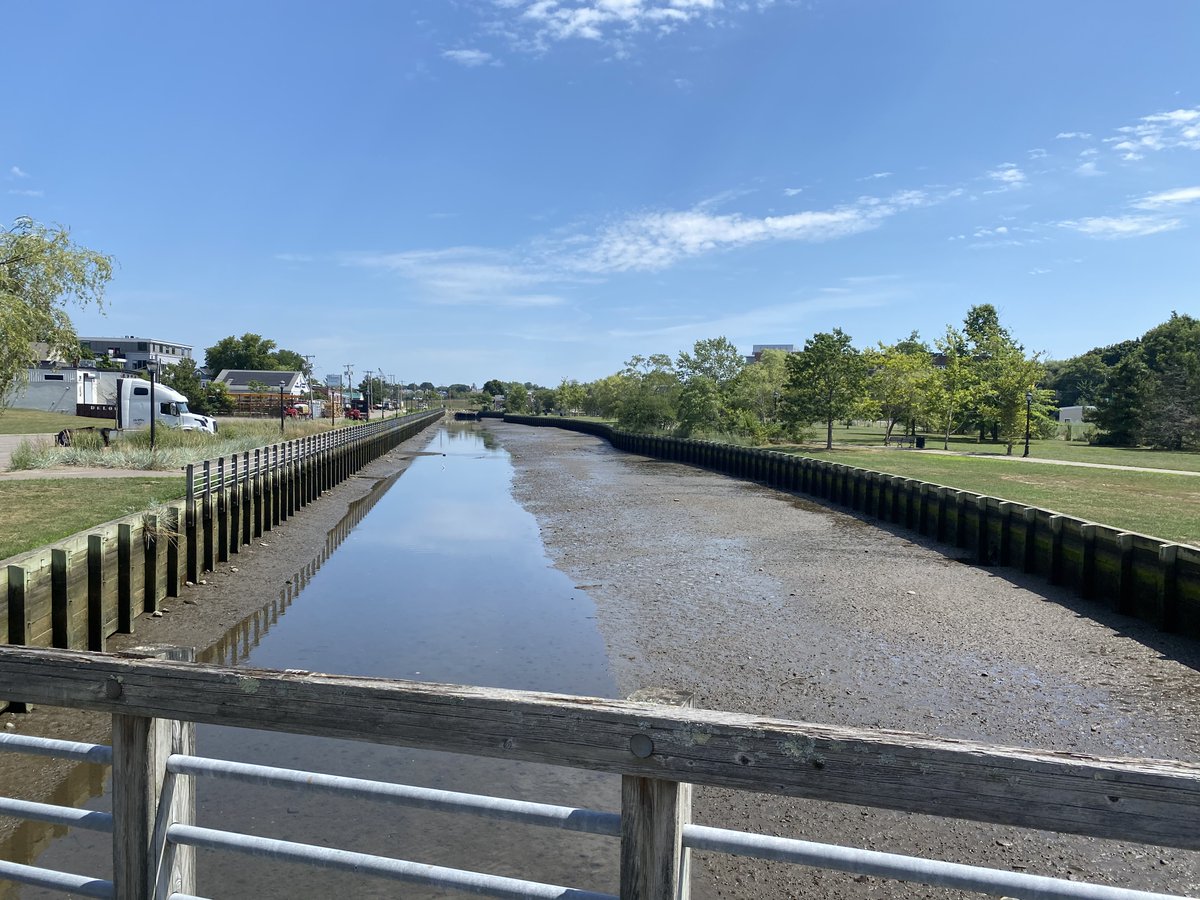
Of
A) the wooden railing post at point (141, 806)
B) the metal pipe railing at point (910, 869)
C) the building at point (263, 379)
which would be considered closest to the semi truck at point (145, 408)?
the wooden railing post at point (141, 806)

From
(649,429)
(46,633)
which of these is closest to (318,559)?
(46,633)

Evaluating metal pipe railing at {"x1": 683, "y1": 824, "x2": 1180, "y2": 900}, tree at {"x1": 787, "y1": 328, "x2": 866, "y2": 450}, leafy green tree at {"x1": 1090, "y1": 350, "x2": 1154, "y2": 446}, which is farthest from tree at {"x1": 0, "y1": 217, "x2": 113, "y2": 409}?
leafy green tree at {"x1": 1090, "y1": 350, "x2": 1154, "y2": 446}

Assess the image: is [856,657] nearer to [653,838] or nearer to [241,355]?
[653,838]

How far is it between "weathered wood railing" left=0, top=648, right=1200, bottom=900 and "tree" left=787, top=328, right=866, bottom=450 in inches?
1955

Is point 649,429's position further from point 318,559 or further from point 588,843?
point 588,843

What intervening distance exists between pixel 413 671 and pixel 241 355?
540 ft

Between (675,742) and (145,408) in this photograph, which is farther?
(145,408)

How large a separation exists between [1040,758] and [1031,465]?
4055 cm

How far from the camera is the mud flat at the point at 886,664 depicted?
21.8 feet

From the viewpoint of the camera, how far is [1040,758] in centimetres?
238

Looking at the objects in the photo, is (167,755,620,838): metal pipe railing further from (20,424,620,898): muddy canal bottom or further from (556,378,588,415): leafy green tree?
(556,378,588,415): leafy green tree

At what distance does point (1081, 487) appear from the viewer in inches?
1098

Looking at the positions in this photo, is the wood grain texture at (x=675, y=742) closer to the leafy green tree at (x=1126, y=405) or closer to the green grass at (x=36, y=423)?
the green grass at (x=36, y=423)

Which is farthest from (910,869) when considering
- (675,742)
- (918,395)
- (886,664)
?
(918,395)
